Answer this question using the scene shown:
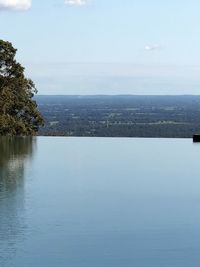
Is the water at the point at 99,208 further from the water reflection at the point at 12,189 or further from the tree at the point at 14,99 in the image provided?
the tree at the point at 14,99

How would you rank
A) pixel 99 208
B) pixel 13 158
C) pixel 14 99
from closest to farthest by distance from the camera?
pixel 99 208 → pixel 13 158 → pixel 14 99

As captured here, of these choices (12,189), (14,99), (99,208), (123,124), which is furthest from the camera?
(123,124)

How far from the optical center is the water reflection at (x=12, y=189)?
11.3 metres

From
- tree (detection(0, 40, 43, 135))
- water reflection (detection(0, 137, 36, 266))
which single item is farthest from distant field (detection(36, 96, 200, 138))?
water reflection (detection(0, 137, 36, 266))

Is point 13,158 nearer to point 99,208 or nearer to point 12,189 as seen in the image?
point 12,189

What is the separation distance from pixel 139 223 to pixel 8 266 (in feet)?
12.3

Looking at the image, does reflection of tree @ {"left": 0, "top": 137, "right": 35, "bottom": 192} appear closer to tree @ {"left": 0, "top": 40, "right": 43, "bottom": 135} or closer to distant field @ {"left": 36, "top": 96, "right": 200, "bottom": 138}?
tree @ {"left": 0, "top": 40, "right": 43, "bottom": 135}

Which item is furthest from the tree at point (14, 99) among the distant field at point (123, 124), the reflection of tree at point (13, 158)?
the distant field at point (123, 124)

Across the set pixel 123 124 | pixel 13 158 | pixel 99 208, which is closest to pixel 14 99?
pixel 13 158

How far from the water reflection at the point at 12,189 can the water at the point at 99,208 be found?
0.06 ft

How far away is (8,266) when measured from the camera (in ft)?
32.1

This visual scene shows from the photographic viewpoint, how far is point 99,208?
47.1 ft

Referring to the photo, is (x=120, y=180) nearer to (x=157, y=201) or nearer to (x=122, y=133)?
(x=157, y=201)

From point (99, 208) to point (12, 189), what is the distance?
3.07 m
